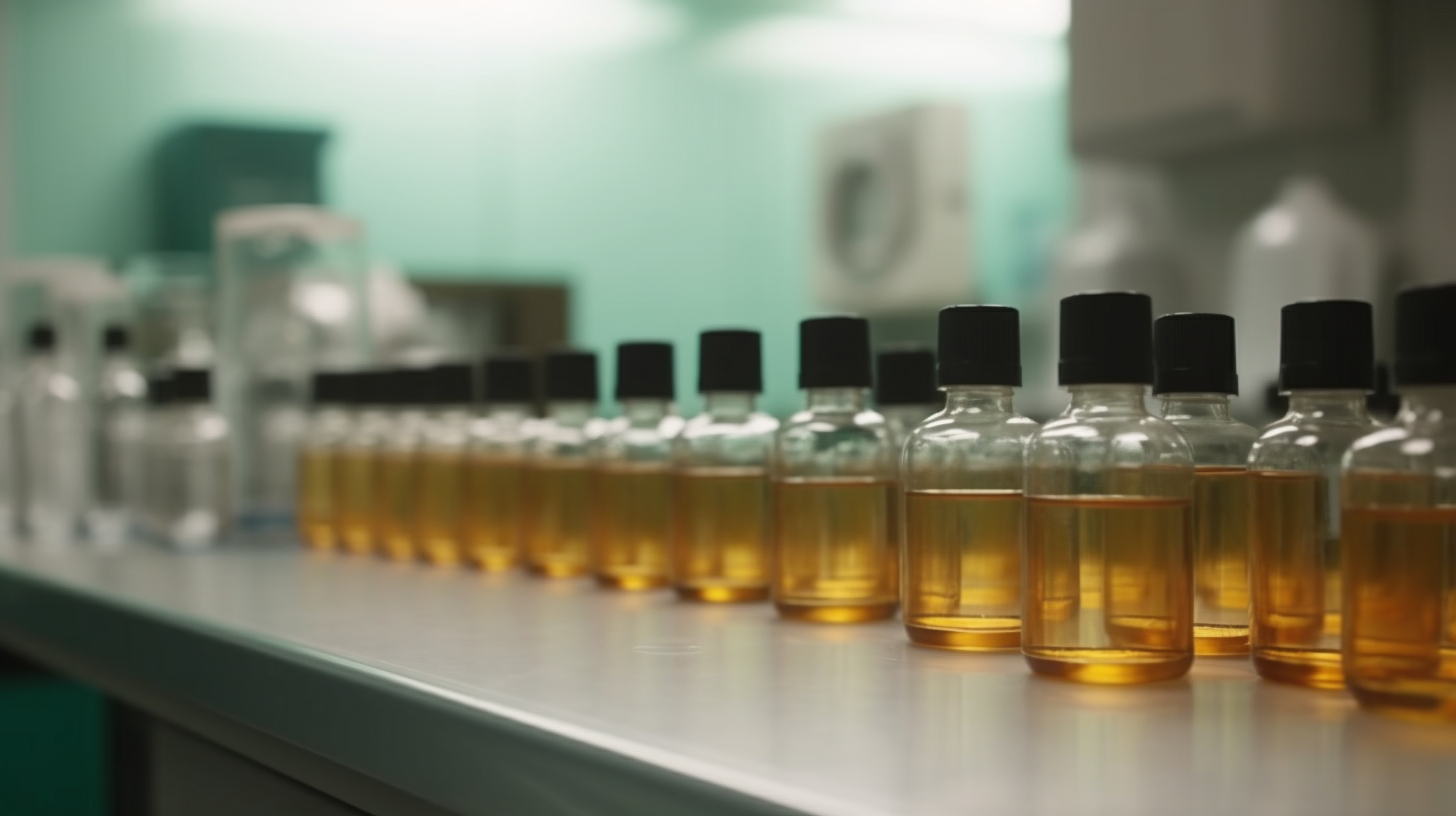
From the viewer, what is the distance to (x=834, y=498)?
0.86m

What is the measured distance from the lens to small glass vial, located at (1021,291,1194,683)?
645 millimetres

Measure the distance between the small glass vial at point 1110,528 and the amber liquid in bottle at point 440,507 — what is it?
0.69m

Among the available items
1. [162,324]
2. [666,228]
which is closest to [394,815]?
[162,324]

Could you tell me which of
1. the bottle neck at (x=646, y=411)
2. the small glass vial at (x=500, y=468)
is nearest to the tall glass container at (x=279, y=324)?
the small glass vial at (x=500, y=468)

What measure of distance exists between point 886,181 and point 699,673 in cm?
293

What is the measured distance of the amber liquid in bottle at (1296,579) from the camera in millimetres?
636

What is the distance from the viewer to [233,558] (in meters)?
1.43

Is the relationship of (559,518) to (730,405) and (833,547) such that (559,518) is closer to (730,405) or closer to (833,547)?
(730,405)

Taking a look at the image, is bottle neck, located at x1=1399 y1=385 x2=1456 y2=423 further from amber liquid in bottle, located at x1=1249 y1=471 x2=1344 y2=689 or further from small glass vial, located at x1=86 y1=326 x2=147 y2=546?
small glass vial, located at x1=86 y1=326 x2=147 y2=546

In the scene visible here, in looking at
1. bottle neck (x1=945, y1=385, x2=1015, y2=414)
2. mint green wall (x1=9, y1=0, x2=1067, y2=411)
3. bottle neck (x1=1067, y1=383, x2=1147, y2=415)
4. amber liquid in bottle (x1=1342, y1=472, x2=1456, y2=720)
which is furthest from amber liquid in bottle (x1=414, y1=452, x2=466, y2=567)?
mint green wall (x1=9, y1=0, x2=1067, y2=411)

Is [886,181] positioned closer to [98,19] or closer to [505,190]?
[505,190]

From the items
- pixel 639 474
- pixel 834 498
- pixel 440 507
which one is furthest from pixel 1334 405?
pixel 440 507

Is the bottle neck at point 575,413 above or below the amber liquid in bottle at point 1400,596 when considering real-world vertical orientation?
above

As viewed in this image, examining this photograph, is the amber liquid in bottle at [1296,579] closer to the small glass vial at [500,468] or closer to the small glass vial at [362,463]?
the small glass vial at [500,468]
